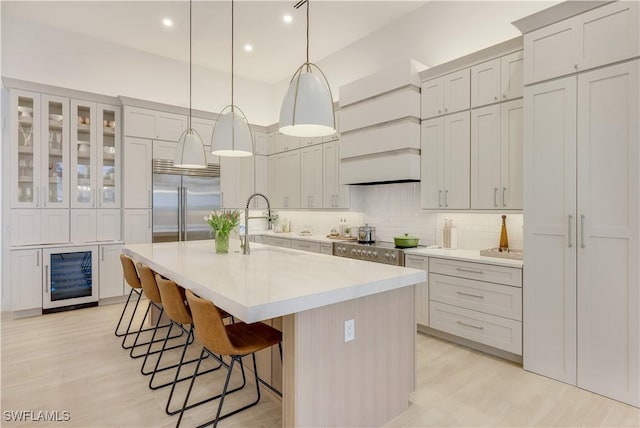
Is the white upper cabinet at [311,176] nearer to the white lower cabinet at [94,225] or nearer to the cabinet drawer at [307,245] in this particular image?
the cabinet drawer at [307,245]

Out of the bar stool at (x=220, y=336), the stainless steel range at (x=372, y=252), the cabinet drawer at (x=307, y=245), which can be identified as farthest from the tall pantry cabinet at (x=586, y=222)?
the cabinet drawer at (x=307, y=245)

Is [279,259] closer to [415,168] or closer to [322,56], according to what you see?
[415,168]

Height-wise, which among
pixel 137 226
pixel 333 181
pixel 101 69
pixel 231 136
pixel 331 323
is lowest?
pixel 331 323

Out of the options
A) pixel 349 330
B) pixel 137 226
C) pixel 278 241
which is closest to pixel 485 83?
pixel 349 330

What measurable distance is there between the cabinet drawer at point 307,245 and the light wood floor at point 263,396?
6.92ft

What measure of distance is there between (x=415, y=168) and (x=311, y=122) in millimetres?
2114

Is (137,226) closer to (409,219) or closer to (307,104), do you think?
(409,219)

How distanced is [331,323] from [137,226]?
13.4 feet

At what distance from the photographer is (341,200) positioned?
494 centimetres

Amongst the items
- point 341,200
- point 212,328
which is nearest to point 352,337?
point 212,328

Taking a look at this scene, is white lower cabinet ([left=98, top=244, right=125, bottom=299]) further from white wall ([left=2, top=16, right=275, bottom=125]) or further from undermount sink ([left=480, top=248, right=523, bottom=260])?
undermount sink ([left=480, top=248, right=523, bottom=260])

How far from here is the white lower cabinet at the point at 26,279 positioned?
4.20 m

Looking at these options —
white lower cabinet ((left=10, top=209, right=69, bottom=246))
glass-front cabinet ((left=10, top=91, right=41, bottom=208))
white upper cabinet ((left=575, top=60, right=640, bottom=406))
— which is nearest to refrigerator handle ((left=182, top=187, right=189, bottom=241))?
white lower cabinet ((left=10, top=209, right=69, bottom=246))

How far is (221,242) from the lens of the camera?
326cm
